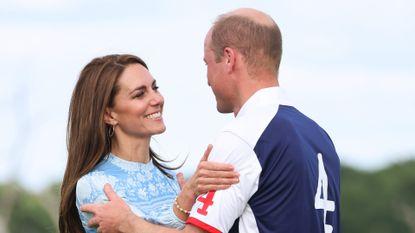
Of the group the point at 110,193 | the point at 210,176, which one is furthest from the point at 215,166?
the point at 110,193

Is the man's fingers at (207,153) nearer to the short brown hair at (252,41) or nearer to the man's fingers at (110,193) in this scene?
the short brown hair at (252,41)

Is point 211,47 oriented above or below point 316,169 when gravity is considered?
above

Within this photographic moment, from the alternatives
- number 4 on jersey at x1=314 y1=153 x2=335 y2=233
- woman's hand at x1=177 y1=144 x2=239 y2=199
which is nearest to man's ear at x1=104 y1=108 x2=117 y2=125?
woman's hand at x1=177 y1=144 x2=239 y2=199

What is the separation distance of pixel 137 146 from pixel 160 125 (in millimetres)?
212

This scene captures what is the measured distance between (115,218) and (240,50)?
108 cm

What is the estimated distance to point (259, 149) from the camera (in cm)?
611

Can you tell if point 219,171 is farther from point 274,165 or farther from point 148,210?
point 148,210

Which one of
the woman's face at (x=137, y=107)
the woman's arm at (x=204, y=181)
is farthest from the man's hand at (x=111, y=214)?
the woman's face at (x=137, y=107)

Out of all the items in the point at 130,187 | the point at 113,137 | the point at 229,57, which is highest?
the point at 229,57

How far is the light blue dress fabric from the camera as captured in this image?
6812 mm

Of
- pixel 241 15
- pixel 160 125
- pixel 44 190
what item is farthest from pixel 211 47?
pixel 44 190

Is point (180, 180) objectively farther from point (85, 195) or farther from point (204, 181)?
point (204, 181)

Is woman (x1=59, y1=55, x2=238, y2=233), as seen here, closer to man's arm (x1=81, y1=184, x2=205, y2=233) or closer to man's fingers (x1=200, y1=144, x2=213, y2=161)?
man's arm (x1=81, y1=184, x2=205, y2=233)

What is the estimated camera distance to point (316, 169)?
6.29 metres
